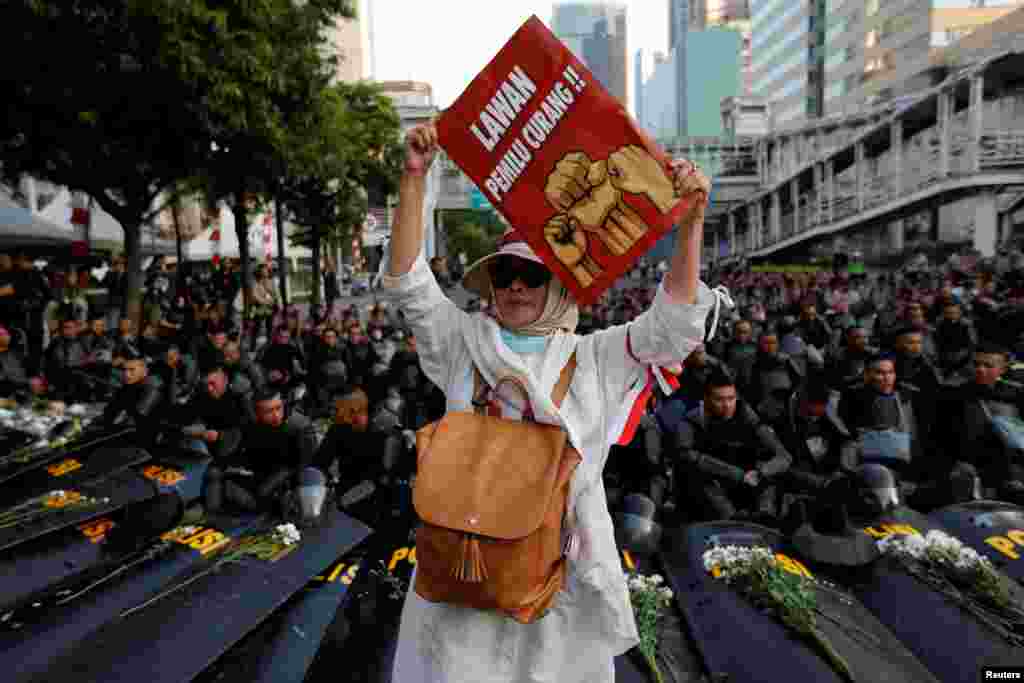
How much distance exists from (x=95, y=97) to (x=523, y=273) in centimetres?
1061

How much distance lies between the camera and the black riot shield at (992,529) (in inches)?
156

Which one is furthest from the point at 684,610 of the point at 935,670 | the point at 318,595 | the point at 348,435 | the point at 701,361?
the point at 701,361

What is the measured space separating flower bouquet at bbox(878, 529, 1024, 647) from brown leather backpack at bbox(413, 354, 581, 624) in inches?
103

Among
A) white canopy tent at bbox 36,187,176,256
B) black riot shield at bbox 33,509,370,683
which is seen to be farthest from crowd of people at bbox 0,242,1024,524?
white canopy tent at bbox 36,187,176,256

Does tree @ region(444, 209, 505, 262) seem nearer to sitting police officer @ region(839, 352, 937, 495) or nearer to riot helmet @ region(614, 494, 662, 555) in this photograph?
sitting police officer @ region(839, 352, 937, 495)

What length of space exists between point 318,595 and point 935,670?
2949 millimetres

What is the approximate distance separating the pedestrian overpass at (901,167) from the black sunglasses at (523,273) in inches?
1012

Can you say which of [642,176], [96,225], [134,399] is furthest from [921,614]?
[96,225]

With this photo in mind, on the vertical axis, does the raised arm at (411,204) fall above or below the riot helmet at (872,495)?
above

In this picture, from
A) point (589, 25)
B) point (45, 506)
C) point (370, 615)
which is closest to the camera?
point (370, 615)

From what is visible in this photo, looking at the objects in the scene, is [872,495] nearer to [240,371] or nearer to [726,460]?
[726,460]

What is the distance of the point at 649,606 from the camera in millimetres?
3748

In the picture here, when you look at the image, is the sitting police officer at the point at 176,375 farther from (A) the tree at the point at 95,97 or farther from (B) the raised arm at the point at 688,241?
(B) the raised arm at the point at 688,241

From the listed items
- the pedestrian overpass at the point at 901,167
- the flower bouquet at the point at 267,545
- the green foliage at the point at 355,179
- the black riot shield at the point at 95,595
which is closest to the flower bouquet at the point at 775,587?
the flower bouquet at the point at 267,545
